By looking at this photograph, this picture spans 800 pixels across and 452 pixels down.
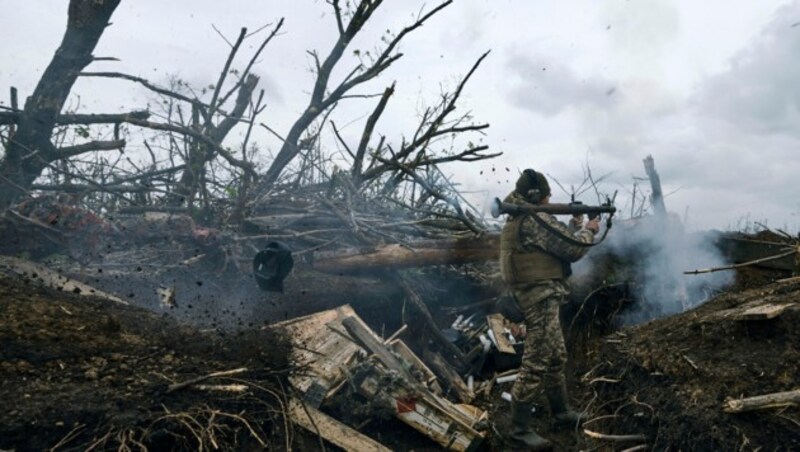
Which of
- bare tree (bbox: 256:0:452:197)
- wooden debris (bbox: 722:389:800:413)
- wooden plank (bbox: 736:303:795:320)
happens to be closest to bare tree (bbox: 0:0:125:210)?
bare tree (bbox: 256:0:452:197)

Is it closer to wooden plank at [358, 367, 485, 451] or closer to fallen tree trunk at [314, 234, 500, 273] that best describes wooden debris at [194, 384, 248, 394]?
wooden plank at [358, 367, 485, 451]

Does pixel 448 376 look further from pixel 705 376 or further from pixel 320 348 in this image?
Result: pixel 705 376

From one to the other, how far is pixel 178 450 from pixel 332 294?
13.6 feet

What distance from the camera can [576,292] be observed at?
739cm

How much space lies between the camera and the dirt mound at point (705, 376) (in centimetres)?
290

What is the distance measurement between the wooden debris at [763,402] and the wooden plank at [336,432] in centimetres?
283

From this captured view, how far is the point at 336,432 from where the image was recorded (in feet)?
15.7

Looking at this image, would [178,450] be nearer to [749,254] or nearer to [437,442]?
[437,442]

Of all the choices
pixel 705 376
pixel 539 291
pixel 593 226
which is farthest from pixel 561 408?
pixel 705 376

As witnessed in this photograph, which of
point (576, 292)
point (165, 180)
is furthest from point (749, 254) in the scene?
point (165, 180)

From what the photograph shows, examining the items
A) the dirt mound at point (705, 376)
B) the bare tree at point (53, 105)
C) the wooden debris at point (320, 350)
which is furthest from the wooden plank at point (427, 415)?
the bare tree at point (53, 105)

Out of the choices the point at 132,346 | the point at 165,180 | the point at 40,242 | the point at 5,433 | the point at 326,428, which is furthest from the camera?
the point at 165,180

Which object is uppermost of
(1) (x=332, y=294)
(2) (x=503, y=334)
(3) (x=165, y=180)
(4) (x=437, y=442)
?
(3) (x=165, y=180)

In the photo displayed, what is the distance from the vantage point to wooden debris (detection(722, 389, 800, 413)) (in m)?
2.72
